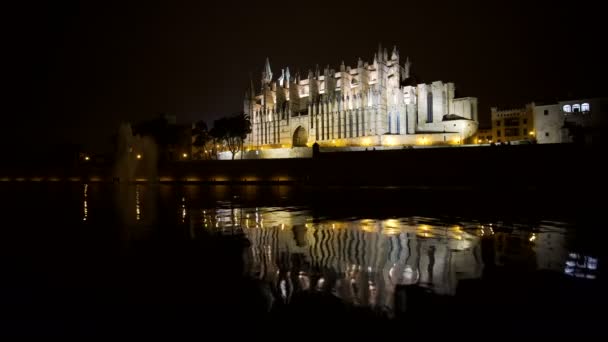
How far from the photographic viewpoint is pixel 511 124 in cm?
5994

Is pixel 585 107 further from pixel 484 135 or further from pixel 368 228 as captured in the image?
pixel 368 228

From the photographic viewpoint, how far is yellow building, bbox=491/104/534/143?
58.4m

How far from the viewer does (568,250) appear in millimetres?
8938

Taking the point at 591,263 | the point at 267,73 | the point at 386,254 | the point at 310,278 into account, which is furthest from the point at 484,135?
the point at 310,278

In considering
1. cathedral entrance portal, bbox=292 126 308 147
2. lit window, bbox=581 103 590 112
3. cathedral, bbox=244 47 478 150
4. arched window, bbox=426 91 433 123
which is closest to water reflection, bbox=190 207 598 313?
lit window, bbox=581 103 590 112

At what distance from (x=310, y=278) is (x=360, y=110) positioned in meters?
60.4

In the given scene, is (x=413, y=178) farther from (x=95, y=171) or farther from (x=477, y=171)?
(x=95, y=171)

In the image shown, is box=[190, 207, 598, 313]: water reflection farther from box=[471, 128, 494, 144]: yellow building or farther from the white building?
box=[471, 128, 494, 144]: yellow building

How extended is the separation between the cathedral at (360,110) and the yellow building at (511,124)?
320cm

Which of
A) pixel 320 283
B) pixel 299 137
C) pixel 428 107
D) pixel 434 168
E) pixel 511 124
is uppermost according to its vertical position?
pixel 428 107

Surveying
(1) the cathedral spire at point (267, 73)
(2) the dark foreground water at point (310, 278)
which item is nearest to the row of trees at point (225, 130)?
(1) the cathedral spire at point (267, 73)

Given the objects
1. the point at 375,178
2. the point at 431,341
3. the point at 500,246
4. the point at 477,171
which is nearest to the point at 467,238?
the point at 500,246

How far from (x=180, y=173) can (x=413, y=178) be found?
30341mm

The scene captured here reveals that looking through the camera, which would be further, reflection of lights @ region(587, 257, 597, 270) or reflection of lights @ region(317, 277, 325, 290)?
reflection of lights @ region(587, 257, 597, 270)
